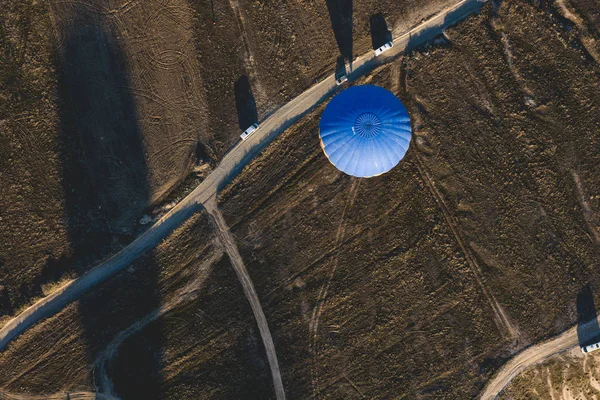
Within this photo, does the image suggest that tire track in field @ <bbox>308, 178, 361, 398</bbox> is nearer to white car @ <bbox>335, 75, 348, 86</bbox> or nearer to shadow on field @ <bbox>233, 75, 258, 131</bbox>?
white car @ <bbox>335, 75, 348, 86</bbox>

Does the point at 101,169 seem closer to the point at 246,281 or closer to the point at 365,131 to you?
the point at 246,281

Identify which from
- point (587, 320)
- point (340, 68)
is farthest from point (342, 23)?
point (587, 320)

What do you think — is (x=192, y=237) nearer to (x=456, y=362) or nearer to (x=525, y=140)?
(x=456, y=362)

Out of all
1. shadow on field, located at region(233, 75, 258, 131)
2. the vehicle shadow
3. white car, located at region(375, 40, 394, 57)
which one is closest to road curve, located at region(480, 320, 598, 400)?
white car, located at region(375, 40, 394, 57)

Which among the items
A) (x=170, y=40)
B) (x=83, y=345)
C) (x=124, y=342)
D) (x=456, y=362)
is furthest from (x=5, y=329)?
(x=456, y=362)

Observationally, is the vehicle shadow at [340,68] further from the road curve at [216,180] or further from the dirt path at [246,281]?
the dirt path at [246,281]
